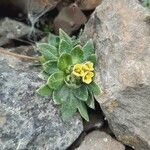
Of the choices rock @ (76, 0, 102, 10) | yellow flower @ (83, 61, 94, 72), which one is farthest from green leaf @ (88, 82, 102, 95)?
rock @ (76, 0, 102, 10)

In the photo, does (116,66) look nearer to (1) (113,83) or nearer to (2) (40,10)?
(1) (113,83)

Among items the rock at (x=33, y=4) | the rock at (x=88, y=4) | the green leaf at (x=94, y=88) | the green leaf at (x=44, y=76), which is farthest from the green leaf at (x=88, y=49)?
the rock at (x=33, y=4)

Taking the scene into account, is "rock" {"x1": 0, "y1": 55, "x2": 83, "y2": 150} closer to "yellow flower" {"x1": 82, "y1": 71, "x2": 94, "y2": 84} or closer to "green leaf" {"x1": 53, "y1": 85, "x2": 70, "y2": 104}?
"green leaf" {"x1": 53, "y1": 85, "x2": 70, "y2": 104}

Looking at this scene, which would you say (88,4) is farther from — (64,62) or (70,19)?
(64,62)

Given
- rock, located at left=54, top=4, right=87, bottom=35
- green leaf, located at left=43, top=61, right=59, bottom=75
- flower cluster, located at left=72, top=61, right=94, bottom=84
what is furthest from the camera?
rock, located at left=54, top=4, right=87, bottom=35

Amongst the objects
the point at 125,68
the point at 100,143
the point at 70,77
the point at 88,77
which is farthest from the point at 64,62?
the point at 100,143

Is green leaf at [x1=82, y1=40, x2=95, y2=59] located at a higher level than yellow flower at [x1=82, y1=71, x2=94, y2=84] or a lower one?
higher

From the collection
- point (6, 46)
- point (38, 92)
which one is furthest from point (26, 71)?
point (6, 46)
